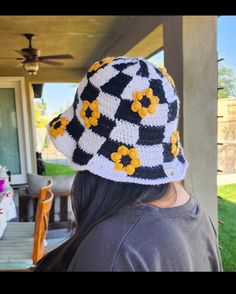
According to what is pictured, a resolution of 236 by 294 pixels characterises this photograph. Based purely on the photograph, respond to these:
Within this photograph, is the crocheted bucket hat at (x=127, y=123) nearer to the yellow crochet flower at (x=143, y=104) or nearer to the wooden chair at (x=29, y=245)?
the yellow crochet flower at (x=143, y=104)

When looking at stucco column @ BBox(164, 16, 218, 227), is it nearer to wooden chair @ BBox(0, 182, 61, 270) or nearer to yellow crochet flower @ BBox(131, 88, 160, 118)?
wooden chair @ BBox(0, 182, 61, 270)

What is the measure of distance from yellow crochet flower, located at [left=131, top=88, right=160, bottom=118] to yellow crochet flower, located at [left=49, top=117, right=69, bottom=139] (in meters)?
0.15

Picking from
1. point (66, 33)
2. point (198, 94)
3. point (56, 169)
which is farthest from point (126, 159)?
point (56, 169)

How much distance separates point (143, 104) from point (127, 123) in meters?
0.04

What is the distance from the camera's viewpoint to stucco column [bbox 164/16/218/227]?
2.23 m

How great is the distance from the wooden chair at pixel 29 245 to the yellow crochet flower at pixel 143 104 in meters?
1.39

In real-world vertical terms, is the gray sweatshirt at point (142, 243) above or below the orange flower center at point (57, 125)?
below

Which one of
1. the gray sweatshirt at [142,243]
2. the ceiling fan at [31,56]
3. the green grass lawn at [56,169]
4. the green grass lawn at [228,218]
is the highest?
the ceiling fan at [31,56]

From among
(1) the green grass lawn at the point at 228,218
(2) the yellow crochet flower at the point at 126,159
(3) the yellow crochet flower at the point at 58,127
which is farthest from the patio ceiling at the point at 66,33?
(2) the yellow crochet flower at the point at 126,159

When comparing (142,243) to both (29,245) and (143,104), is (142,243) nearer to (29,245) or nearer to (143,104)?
(143,104)

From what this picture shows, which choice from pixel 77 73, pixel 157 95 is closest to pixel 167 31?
pixel 157 95

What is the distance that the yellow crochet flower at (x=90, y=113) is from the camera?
558mm

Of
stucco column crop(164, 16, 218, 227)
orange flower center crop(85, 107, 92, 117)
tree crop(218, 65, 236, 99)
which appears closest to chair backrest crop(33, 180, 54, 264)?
stucco column crop(164, 16, 218, 227)
